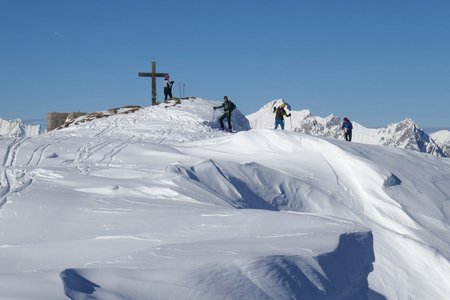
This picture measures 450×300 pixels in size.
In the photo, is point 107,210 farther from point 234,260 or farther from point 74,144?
point 74,144

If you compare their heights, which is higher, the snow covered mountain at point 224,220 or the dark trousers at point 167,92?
the dark trousers at point 167,92

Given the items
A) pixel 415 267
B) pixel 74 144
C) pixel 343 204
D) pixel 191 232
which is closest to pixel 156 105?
pixel 74 144

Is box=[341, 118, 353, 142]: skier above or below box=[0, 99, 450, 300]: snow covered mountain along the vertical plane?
above

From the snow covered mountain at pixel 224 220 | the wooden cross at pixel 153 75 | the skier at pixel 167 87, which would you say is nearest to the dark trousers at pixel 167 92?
the skier at pixel 167 87

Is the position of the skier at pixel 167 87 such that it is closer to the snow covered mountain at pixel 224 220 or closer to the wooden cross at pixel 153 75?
the wooden cross at pixel 153 75

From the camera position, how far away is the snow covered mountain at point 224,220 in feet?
19.5

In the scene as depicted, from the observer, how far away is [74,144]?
16.2 m

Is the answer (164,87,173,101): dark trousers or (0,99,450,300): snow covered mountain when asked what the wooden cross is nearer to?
(164,87,173,101): dark trousers

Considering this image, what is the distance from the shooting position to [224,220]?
28.2ft

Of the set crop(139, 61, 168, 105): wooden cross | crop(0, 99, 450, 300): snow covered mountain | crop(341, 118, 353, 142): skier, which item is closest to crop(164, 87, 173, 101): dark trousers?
crop(139, 61, 168, 105): wooden cross

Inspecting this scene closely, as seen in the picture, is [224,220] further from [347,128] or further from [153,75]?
[153,75]

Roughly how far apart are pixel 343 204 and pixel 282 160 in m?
2.37

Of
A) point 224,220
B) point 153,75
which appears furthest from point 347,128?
point 224,220

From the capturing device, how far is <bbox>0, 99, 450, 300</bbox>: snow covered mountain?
5.93 m
